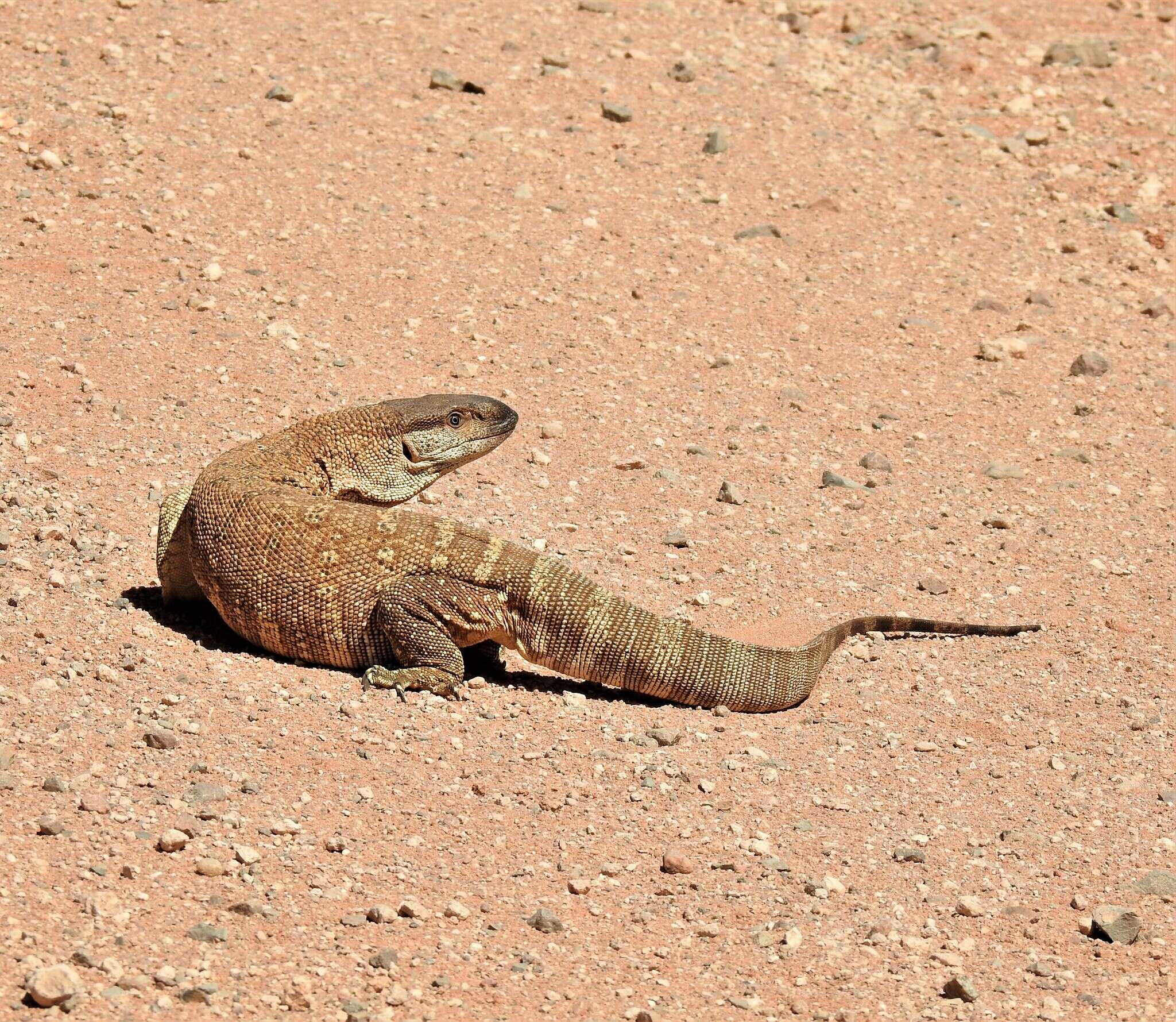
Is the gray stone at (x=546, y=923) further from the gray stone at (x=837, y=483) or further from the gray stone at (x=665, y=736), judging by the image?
the gray stone at (x=837, y=483)

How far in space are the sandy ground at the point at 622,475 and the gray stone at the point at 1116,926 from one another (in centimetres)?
8

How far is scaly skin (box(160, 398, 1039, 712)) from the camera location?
7.36 meters

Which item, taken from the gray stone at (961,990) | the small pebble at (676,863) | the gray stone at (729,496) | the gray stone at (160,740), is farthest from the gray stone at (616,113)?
the gray stone at (961,990)

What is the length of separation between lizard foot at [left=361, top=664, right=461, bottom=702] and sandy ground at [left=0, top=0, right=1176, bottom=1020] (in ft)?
0.44

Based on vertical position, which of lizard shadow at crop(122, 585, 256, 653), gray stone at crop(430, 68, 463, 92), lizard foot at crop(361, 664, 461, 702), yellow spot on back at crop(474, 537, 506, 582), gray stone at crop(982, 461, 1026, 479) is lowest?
lizard shadow at crop(122, 585, 256, 653)

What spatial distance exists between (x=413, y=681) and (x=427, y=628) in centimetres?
26

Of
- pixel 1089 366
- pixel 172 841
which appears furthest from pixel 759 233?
pixel 172 841

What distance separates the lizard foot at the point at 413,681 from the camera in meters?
7.31

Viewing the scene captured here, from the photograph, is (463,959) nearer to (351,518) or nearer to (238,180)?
(351,518)

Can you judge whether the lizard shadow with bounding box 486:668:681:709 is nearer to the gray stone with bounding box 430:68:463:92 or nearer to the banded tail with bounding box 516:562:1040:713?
the banded tail with bounding box 516:562:1040:713

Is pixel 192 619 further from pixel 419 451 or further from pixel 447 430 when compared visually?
pixel 447 430

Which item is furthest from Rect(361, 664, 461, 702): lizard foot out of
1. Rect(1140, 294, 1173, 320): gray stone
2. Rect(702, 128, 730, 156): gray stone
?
Rect(1140, 294, 1173, 320): gray stone

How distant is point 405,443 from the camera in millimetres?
8156

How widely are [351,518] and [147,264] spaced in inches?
180
